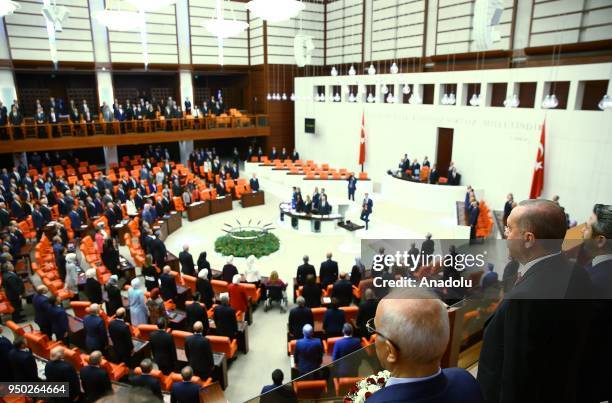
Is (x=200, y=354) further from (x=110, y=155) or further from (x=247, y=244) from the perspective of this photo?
(x=110, y=155)

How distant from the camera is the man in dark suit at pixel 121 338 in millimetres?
6098

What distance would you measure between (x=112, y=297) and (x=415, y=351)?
767 cm

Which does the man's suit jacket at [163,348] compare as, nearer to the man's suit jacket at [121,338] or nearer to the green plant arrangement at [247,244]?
the man's suit jacket at [121,338]

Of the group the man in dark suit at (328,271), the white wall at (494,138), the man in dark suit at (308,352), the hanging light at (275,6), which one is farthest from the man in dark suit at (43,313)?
the white wall at (494,138)

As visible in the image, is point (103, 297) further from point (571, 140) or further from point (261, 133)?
point (261, 133)

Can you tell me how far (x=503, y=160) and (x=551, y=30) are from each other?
4.77 m

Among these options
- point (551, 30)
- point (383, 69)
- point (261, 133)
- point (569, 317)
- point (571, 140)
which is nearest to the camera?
point (569, 317)

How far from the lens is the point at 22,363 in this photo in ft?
17.6

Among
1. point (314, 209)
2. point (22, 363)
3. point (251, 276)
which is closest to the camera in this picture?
point (22, 363)

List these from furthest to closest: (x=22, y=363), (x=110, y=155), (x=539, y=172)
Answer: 1. (x=110, y=155)
2. (x=539, y=172)
3. (x=22, y=363)

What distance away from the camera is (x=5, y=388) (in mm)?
5277

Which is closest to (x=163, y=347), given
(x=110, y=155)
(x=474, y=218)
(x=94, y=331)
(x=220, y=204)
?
(x=94, y=331)

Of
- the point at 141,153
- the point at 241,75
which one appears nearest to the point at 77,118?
the point at 141,153

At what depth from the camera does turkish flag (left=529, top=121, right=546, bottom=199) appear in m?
12.8
